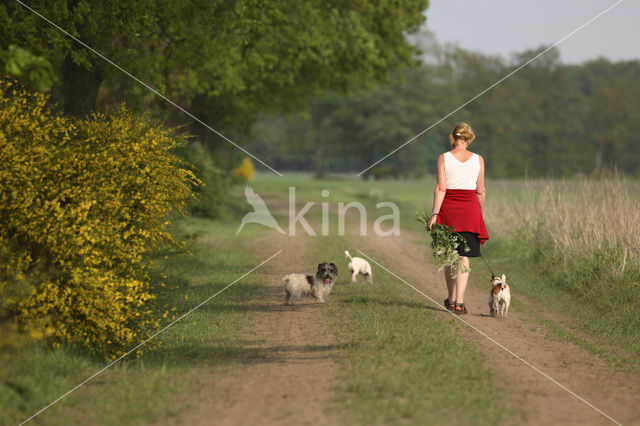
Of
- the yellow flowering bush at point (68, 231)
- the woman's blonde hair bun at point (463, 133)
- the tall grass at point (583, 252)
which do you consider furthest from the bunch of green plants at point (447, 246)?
the yellow flowering bush at point (68, 231)

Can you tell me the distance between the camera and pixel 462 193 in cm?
915

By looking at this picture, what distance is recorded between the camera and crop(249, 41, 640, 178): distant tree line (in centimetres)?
8131

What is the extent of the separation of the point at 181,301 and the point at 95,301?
3.66 meters

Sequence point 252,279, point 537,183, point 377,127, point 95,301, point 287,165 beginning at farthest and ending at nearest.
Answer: point 287,165, point 377,127, point 537,183, point 252,279, point 95,301

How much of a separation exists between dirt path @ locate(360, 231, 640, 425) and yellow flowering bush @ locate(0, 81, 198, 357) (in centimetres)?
439

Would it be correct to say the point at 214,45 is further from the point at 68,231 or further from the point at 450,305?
the point at 68,231

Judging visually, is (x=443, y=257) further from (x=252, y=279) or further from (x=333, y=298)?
(x=252, y=279)

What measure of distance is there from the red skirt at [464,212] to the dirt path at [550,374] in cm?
142

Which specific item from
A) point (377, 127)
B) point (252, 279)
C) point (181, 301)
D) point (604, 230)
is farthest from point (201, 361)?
point (377, 127)

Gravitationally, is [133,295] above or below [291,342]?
above

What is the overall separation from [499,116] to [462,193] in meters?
79.8

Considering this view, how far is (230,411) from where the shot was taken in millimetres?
5414

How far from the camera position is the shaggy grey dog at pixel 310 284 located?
33.4 feet

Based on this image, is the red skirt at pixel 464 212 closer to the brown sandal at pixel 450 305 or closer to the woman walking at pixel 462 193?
the woman walking at pixel 462 193
